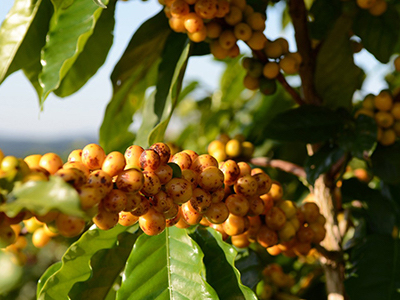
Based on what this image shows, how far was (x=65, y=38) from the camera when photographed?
0.92 m

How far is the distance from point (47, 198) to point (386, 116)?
95cm

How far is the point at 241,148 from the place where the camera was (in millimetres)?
1307

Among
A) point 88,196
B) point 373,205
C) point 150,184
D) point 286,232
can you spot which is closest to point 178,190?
point 150,184

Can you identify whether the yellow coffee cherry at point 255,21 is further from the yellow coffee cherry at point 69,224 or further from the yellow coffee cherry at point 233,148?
the yellow coffee cherry at point 69,224

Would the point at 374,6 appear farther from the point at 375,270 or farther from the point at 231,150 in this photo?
the point at 375,270

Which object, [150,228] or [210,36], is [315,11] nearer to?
[210,36]

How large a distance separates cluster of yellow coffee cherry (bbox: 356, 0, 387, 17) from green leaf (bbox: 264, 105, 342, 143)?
30cm

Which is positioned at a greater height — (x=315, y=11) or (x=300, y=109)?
(x=315, y=11)

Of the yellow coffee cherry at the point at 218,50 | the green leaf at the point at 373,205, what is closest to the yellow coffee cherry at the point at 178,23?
the yellow coffee cherry at the point at 218,50

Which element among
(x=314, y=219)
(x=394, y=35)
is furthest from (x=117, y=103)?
(x=394, y=35)

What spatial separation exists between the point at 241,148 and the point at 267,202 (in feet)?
1.34

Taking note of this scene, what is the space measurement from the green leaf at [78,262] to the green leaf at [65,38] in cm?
32

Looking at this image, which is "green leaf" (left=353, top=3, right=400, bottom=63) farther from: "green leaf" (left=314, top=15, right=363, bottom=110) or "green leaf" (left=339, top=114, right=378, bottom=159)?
"green leaf" (left=339, top=114, right=378, bottom=159)

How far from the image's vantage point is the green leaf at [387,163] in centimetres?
104
